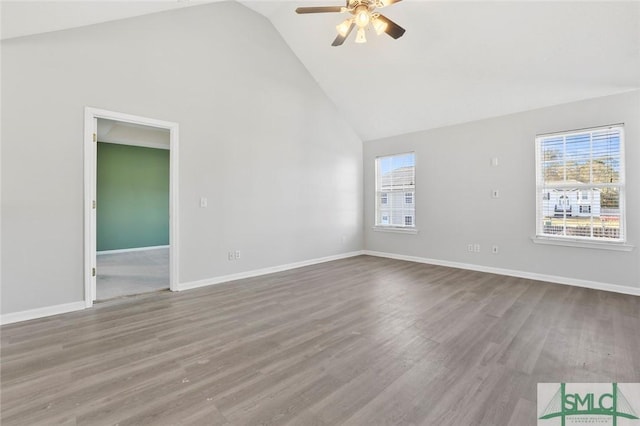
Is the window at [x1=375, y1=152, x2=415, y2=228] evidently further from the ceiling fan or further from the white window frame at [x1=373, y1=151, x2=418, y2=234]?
the ceiling fan

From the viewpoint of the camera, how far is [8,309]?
8.56 ft

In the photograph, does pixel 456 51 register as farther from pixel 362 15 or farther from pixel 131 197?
pixel 131 197

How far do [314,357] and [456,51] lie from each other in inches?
163

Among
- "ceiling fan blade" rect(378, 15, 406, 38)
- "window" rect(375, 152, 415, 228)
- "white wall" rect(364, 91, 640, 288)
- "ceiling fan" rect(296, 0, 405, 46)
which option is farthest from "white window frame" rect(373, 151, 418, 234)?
"ceiling fan" rect(296, 0, 405, 46)

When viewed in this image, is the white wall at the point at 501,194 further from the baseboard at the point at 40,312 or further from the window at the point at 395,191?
the baseboard at the point at 40,312

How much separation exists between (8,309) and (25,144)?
160 centimetres

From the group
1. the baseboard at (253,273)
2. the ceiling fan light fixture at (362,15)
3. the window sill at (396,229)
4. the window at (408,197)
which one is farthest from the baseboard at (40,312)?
the window at (408,197)

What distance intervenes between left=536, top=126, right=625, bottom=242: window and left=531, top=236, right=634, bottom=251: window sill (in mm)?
64

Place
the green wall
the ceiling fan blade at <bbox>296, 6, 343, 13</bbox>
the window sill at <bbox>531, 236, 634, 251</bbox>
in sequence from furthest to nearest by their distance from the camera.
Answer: the green wall → the window sill at <bbox>531, 236, 634, 251</bbox> → the ceiling fan blade at <bbox>296, 6, 343, 13</bbox>

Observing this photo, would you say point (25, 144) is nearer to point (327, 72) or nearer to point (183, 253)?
point (183, 253)

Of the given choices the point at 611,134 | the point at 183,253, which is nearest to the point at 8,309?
the point at 183,253

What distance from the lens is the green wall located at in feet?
21.7

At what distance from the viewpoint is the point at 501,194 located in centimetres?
443

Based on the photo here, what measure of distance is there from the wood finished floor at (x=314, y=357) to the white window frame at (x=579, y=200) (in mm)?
666
